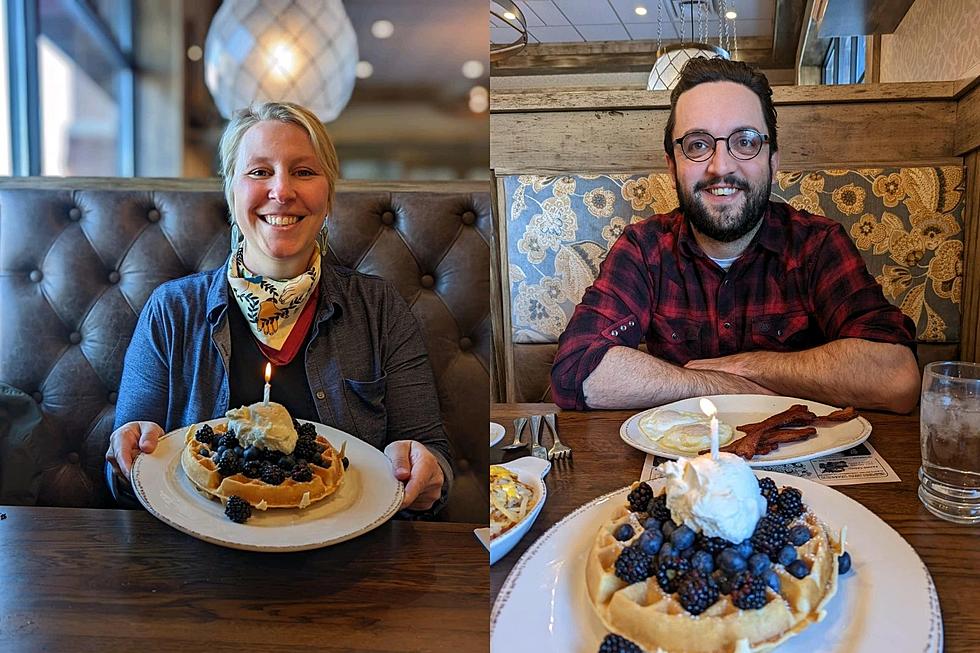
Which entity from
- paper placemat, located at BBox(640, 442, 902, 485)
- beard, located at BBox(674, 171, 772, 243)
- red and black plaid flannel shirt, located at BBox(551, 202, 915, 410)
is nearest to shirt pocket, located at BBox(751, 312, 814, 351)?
red and black plaid flannel shirt, located at BBox(551, 202, 915, 410)

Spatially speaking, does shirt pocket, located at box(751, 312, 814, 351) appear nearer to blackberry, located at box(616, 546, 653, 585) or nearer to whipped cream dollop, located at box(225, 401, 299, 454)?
blackberry, located at box(616, 546, 653, 585)

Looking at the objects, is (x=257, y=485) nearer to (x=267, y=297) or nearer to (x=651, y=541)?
(x=267, y=297)

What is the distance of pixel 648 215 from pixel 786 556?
0.87 metres

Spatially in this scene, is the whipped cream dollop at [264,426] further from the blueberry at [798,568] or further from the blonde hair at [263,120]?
the blueberry at [798,568]

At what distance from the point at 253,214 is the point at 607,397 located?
2.11 ft

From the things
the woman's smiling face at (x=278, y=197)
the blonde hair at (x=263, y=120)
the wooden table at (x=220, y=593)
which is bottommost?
the wooden table at (x=220, y=593)

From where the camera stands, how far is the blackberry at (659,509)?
0.52 m

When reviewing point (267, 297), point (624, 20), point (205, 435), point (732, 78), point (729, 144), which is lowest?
point (205, 435)

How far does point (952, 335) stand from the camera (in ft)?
3.89

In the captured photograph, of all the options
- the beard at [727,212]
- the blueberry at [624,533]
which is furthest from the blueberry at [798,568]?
the beard at [727,212]

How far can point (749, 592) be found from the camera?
429mm

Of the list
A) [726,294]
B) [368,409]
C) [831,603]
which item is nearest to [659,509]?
[831,603]

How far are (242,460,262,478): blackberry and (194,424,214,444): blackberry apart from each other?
0.04 meters

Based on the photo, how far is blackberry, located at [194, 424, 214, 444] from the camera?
52cm
